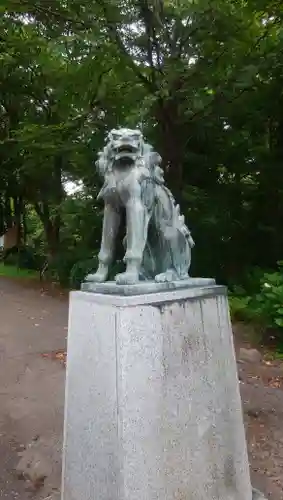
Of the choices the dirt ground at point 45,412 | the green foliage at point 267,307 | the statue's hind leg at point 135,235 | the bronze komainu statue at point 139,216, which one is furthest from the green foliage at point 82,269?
the statue's hind leg at point 135,235

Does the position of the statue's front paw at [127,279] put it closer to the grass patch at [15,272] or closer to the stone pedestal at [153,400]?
the stone pedestal at [153,400]

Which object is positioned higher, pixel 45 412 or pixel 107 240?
pixel 107 240

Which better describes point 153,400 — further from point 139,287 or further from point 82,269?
point 82,269

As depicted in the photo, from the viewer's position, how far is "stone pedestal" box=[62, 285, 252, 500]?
223 centimetres

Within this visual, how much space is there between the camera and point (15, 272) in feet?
46.7

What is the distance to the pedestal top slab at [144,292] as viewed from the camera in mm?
2287

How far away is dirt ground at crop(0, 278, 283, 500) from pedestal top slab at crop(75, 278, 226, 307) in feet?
5.14

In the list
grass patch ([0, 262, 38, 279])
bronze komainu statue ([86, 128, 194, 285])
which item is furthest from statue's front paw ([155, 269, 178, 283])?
grass patch ([0, 262, 38, 279])

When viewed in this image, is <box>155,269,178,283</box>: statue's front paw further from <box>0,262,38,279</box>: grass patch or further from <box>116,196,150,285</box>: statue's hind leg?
<box>0,262,38,279</box>: grass patch

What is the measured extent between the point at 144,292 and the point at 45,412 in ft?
8.67

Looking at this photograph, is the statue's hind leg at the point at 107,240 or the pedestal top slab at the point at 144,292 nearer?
the pedestal top slab at the point at 144,292

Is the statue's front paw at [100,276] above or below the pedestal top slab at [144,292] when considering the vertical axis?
above

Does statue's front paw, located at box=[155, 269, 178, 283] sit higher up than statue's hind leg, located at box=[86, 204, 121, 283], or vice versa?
statue's hind leg, located at box=[86, 204, 121, 283]

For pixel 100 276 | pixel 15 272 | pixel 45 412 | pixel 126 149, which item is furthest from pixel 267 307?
pixel 15 272
